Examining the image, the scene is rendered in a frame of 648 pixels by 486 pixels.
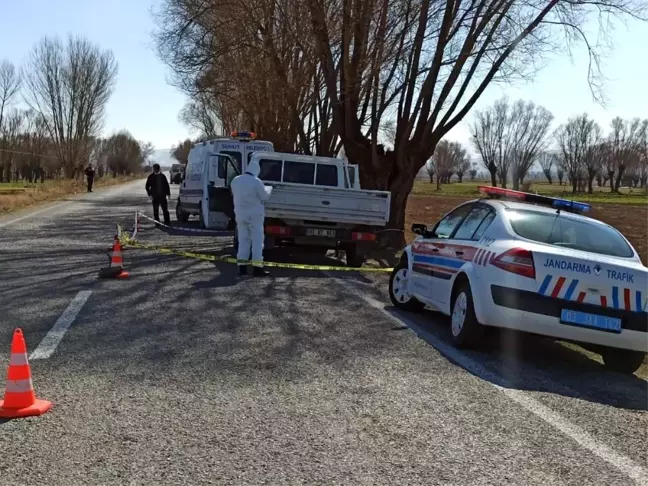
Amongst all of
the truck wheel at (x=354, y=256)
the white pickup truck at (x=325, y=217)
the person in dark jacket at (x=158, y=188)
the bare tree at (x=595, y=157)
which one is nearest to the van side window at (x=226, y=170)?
the person in dark jacket at (x=158, y=188)

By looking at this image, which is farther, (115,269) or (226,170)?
(226,170)

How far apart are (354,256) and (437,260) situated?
5.23 meters

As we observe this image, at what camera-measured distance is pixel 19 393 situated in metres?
4.79

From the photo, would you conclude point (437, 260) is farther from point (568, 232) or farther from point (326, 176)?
point (326, 176)

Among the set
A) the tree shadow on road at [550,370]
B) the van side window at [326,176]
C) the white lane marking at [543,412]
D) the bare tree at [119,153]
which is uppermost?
the bare tree at [119,153]

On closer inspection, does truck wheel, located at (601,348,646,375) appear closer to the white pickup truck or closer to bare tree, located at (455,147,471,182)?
the white pickup truck

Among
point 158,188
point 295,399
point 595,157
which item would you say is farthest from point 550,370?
point 595,157

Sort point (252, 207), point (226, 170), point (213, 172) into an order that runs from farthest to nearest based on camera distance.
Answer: point (226, 170)
point (213, 172)
point (252, 207)

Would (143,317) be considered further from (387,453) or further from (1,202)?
(1,202)

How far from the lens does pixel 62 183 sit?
1966 inches

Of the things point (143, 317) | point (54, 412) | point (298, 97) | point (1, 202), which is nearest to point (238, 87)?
point (298, 97)

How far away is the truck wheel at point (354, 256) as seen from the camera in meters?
13.3

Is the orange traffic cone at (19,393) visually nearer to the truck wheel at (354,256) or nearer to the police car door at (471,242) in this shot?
the police car door at (471,242)

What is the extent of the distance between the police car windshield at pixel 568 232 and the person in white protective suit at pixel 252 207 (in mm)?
4917
